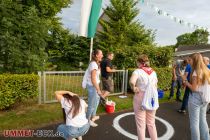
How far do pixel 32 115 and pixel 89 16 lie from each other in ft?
12.7

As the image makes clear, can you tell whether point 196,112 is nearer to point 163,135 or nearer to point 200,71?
point 200,71

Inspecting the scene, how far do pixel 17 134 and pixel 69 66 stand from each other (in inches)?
723

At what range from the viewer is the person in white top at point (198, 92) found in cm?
418

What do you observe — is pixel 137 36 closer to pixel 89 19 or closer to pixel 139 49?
pixel 139 49

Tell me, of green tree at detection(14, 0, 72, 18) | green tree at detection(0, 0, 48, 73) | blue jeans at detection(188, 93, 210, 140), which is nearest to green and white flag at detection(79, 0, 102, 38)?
green tree at detection(0, 0, 48, 73)

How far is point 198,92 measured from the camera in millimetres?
4293

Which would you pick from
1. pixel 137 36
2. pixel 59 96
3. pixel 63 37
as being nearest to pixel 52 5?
pixel 63 37

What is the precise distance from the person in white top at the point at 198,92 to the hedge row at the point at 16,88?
465cm

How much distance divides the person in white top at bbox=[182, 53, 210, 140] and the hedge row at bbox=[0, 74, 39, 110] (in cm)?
465

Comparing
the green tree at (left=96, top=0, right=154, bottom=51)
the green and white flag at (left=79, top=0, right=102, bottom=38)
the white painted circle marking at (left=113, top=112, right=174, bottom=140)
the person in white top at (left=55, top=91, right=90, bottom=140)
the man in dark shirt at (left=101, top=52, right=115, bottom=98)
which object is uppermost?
the green tree at (left=96, top=0, right=154, bottom=51)

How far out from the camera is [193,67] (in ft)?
13.9

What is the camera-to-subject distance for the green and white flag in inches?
309

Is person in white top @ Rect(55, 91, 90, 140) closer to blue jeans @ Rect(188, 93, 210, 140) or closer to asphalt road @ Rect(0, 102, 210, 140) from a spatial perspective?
asphalt road @ Rect(0, 102, 210, 140)

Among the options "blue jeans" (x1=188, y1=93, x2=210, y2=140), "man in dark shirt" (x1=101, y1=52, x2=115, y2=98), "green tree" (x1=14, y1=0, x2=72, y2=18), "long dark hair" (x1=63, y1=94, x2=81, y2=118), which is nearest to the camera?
"long dark hair" (x1=63, y1=94, x2=81, y2=118)
